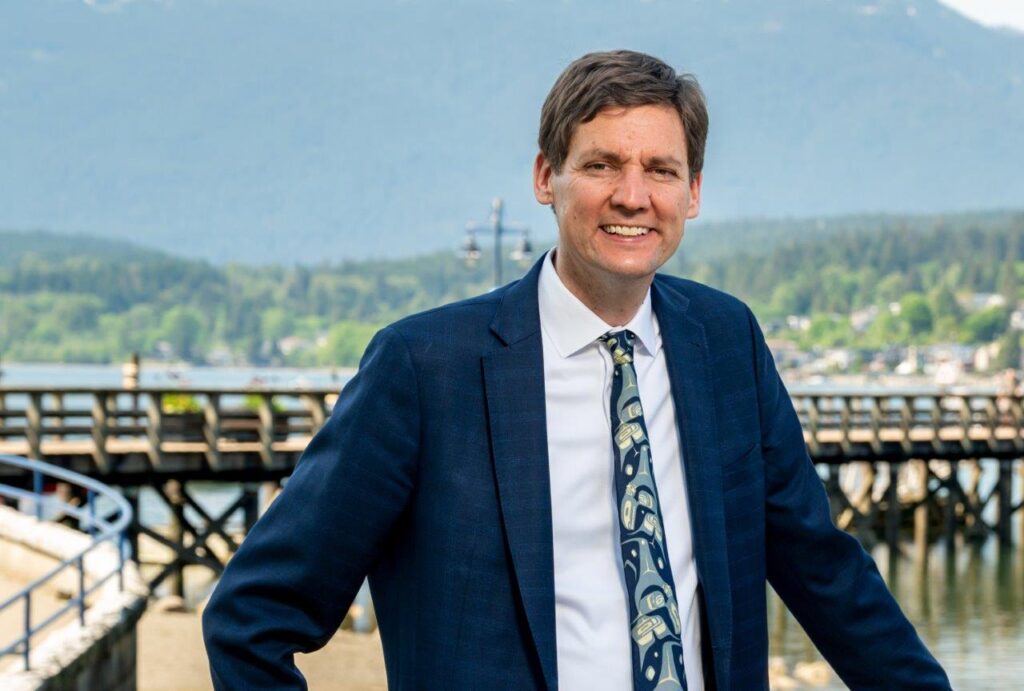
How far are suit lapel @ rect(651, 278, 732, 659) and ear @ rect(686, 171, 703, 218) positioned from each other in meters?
0.12

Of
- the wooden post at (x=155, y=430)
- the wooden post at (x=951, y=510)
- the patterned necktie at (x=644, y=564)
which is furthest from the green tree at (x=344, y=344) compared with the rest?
the patterned necktie at (x=644, y=564)

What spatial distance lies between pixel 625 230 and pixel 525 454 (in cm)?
32

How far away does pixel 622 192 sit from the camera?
2176 millimetres

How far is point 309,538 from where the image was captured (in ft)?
6.73

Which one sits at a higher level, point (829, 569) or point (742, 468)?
point (742, 468)

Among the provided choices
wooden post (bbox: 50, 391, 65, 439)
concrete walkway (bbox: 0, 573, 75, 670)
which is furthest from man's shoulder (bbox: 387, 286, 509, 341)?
wooden post (bbox: 50, 391, 65, 439)

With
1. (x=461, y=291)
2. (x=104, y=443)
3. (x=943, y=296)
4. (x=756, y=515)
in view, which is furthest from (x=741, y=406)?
(x=461, y=291)

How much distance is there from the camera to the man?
6.71 feet

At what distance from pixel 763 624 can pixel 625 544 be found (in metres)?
0.29

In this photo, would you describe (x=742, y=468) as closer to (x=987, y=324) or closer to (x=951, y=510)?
(x=951, y=510)

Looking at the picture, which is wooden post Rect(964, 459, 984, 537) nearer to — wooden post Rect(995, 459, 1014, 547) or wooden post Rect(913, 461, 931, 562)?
wooden post Rect(995, 459, 1014, 547)

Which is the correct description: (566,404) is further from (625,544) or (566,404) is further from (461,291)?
(461,291)

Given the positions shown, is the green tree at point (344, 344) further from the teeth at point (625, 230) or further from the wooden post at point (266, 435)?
the teeth at point (625, 230)

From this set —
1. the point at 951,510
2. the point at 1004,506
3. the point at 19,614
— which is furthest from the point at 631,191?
the point at 1004,506
